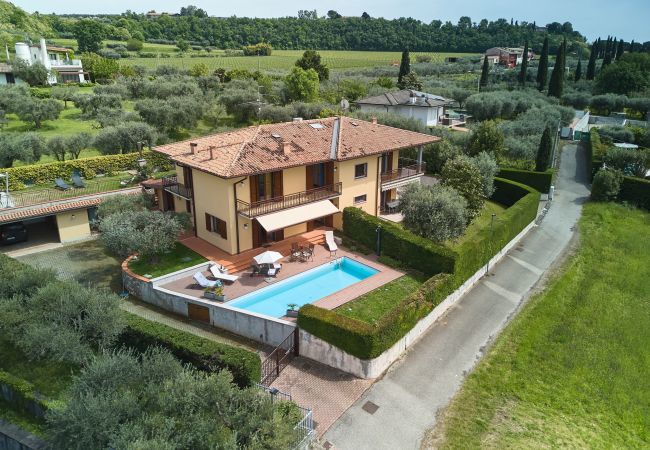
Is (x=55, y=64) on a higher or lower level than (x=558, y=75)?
higher

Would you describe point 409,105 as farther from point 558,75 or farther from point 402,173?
point 558,75

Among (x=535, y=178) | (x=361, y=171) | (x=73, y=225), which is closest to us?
(x=73, y=225)

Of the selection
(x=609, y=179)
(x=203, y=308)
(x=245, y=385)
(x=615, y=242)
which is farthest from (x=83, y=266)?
(x=609, y=179)

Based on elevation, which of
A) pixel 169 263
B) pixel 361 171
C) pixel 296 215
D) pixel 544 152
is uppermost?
pixel 361 171

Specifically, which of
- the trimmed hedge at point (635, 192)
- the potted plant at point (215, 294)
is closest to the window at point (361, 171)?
the potted plant at point (215, 294)

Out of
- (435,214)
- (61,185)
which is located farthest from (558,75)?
(61,185)

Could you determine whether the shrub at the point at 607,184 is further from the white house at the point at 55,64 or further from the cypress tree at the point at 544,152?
the white house at the point at 55,64
